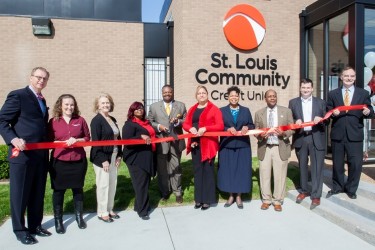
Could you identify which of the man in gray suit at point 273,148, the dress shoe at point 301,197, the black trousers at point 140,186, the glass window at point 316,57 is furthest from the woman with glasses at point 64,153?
the glass window at point 316,57

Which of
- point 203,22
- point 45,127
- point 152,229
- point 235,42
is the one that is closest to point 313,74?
point 235,42

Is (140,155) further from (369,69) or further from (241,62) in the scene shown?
(369,69)

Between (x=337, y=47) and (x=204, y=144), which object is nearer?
(x=204, y=144)

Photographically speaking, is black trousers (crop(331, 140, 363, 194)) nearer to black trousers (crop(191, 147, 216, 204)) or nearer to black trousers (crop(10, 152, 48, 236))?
black trousers (crop(191, 147, 216, 204))

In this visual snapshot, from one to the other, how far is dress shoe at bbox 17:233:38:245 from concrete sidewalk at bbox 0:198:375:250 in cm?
6

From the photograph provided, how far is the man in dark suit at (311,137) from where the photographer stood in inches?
183

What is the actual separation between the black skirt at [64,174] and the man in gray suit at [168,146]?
4.92 ft

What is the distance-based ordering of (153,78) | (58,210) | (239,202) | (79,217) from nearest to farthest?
(58,210) → (79,217) → (239,202) → (153,78)

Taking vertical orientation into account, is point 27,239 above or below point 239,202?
below

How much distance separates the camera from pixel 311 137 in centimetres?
471

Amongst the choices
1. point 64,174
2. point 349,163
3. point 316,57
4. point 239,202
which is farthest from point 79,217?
point 316,57

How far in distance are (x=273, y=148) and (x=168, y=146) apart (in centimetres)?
168

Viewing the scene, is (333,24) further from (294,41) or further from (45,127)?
(45,127)

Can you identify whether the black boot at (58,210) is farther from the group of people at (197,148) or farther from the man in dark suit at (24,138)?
the man in dark suit at (24,138)
